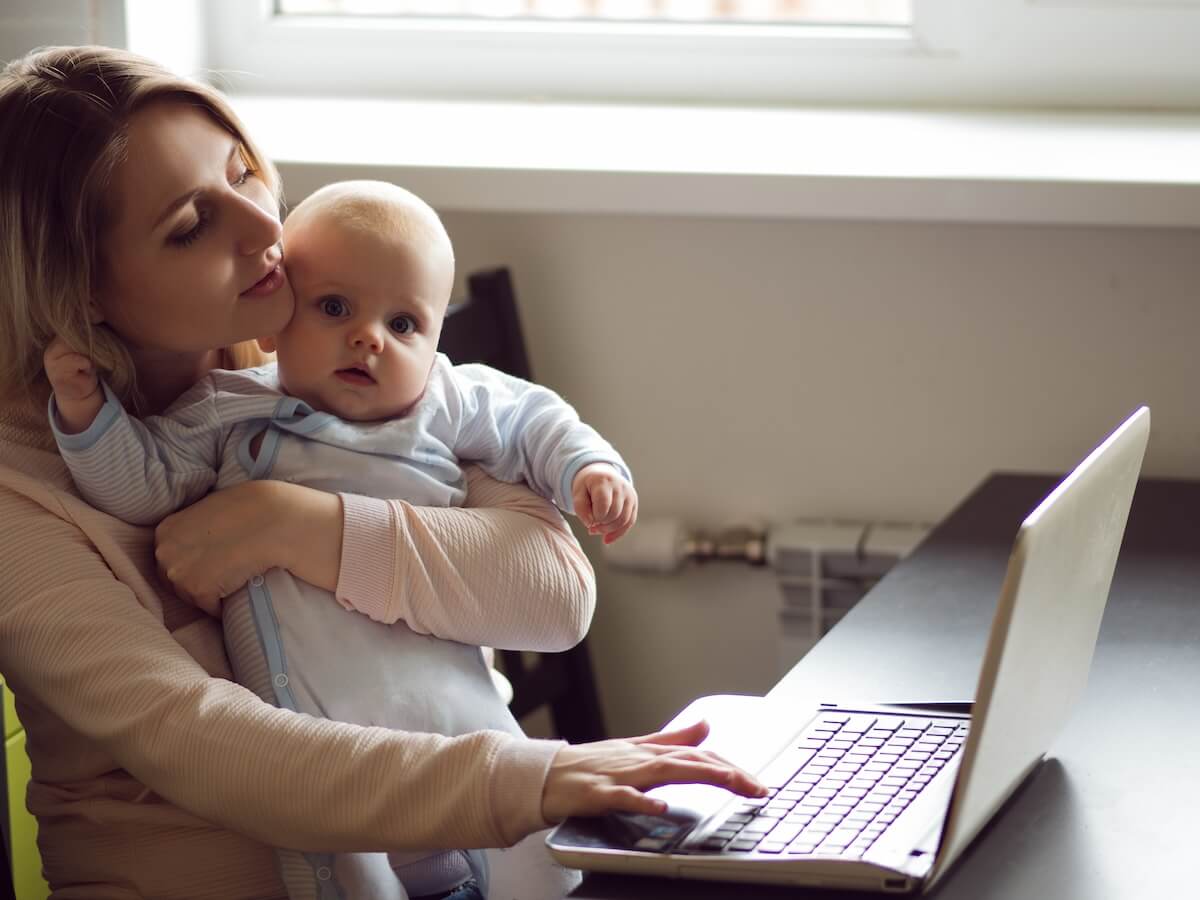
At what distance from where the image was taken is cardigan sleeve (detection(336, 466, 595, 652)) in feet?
3.42

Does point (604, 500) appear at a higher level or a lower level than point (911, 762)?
higher

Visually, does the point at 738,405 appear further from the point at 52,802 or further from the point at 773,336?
the point at 52,802

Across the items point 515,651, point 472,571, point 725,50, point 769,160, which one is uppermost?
point 725,50

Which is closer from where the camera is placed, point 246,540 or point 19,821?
point 246,540

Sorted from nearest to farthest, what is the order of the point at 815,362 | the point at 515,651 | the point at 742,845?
the point at 742,845 < the point at 515,651 < the point at 815,362

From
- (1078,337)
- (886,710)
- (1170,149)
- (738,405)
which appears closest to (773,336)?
(738,405)

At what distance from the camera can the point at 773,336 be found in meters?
1.78

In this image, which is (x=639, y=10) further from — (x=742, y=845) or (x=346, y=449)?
(x=742, y=845)

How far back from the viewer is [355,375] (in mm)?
1084

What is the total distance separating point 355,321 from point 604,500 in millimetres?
213

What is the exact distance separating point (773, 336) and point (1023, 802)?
2.99 feet

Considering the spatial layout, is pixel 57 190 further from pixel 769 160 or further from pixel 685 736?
pixel 769 160

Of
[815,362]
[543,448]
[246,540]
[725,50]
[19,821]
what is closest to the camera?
[246,540]

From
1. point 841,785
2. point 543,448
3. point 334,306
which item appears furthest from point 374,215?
point 841,785
